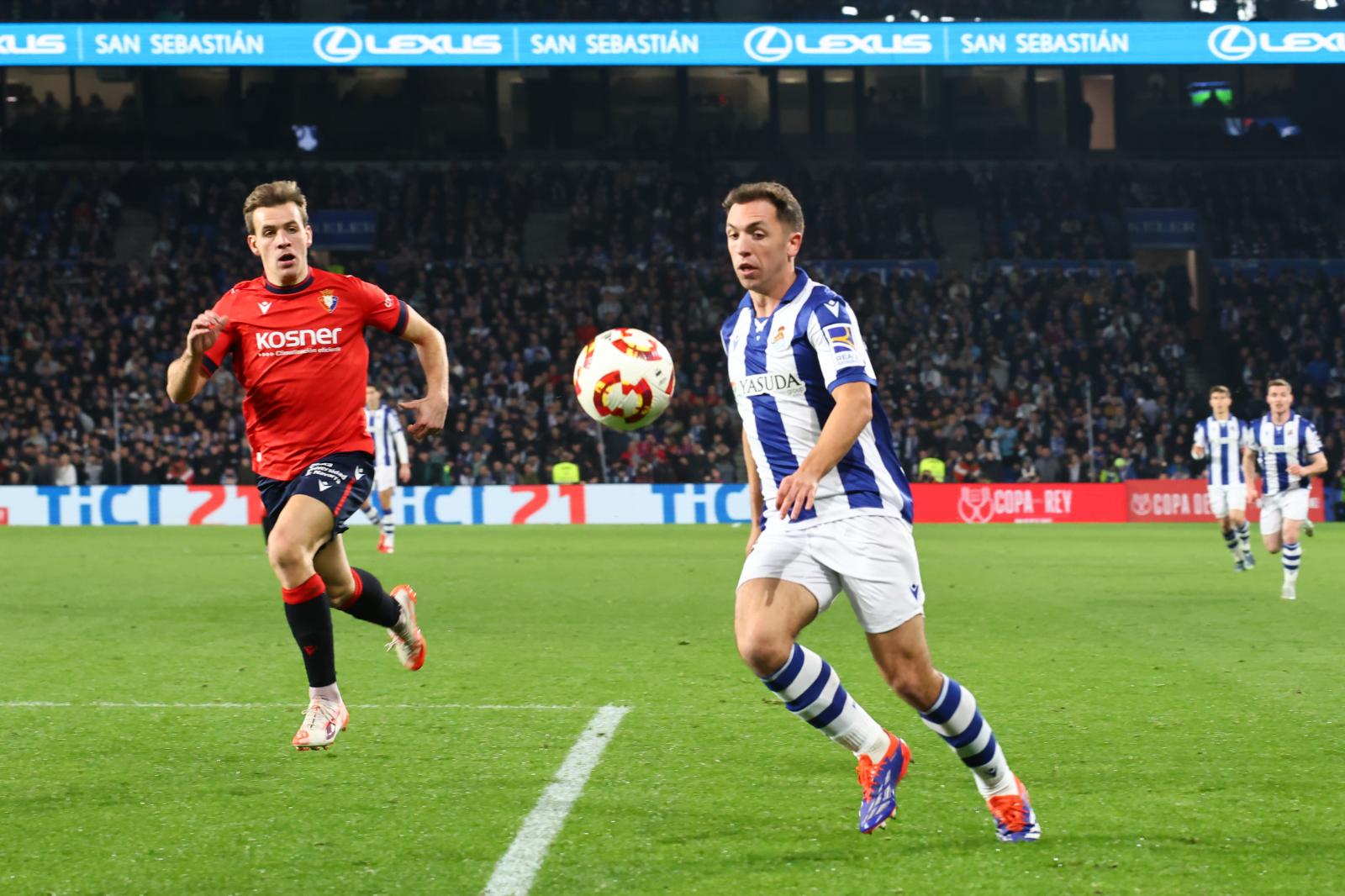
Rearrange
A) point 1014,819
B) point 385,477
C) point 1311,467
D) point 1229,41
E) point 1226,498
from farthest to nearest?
point 1229,41
point 385,477
point 1226,498
point 1311,467
point 1014,819

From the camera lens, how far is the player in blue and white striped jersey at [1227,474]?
679 inches

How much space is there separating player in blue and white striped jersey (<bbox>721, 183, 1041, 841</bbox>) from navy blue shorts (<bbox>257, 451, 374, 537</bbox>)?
224 centimetres

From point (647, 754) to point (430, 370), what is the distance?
6.51 feet

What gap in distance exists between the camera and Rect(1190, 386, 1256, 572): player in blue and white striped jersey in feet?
56.5

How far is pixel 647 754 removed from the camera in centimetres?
640

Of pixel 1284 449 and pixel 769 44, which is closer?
pixel 1284 449

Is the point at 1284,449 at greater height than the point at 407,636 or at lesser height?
greater

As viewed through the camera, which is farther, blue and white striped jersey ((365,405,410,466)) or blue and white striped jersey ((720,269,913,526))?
blue and white striped jersey ((365,405,410,466))

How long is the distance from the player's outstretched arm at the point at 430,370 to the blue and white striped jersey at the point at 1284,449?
10.5 meters

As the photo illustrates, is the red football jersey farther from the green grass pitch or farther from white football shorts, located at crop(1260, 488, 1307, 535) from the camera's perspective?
white football shorts, located at crop(1260, 488, 1307, 535)

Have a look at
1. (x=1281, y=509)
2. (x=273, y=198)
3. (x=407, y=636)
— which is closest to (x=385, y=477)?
(x=1281, y=509)

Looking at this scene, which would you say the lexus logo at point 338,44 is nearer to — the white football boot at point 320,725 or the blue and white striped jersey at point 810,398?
the white football boot at point 320,725

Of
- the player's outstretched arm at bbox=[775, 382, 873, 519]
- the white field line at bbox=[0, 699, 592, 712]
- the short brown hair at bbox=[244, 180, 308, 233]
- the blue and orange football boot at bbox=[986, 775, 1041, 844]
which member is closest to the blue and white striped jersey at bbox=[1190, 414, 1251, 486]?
the white field line at bbox=[0, 699, 592, 712]

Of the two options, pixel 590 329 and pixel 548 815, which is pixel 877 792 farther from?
pixel 590 329
